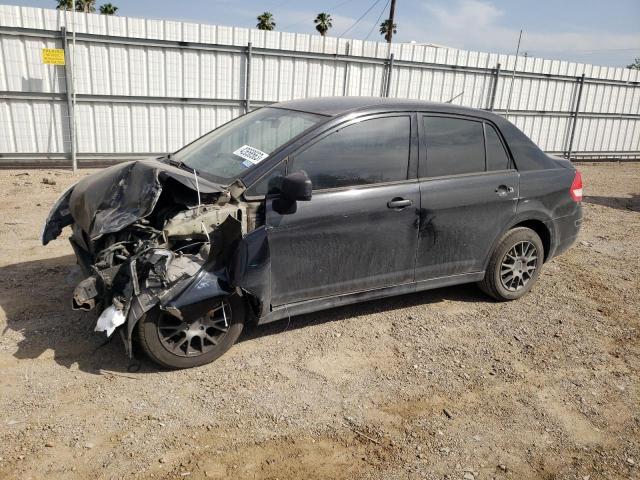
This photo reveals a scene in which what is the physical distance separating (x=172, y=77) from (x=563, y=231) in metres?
8.13

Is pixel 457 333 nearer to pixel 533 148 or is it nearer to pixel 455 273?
pixel 455 273

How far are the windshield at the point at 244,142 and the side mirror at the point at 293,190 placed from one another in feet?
1.29

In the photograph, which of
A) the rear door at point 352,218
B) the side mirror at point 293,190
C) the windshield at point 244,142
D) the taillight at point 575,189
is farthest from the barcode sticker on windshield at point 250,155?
the taillight at point 575,189

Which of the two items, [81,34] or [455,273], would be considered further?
[81,34]

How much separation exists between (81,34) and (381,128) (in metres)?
7.78

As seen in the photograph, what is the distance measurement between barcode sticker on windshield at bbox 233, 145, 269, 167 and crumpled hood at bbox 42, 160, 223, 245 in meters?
0.32

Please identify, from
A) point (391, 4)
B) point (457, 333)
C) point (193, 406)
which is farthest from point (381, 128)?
point (391, 4)

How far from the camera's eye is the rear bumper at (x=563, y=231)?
4.94m

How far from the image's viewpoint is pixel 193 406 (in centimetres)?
319

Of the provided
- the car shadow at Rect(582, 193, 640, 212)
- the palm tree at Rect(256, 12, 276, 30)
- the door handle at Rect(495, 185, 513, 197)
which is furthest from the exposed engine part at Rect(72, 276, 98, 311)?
the palm tree at Rect(256, 12, 276, 30)

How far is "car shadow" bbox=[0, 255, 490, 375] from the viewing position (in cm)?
362

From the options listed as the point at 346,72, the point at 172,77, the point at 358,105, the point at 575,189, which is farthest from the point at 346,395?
the point at 346,72

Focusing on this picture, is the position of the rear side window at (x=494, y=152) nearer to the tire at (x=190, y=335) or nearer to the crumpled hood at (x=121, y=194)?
the crumpled hood at (x=121, y=194)

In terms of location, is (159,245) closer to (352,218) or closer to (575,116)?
(352,218)
